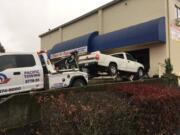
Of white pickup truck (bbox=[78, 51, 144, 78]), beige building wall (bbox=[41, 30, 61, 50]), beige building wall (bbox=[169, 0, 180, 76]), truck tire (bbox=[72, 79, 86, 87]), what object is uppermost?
beige building wall (bbox=[41, 30, 61, 50])

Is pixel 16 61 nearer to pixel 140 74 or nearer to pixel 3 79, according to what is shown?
pixel 3 79

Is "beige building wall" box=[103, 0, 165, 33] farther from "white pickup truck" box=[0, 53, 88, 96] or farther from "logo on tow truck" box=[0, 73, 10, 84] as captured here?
"logo on tow truck" box=[0, 73, 10, 84]

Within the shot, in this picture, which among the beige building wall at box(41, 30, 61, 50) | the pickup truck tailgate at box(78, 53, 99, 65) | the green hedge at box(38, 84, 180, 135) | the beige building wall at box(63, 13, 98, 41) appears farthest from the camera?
the beige building wall at box(41, 30, 61, 50)

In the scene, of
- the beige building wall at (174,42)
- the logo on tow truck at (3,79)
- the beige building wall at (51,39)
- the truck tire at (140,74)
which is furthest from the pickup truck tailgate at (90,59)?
the beige building wall at (51,39)

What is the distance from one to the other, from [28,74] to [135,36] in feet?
46.3

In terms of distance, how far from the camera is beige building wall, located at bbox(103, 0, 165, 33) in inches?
966

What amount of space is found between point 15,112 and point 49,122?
5.76 ft

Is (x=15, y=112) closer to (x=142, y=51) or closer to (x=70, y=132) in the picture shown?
(x=70, y=132)

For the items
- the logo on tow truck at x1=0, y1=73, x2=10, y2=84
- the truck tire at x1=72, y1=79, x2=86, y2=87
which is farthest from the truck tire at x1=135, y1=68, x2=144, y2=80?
the logo on tow truck at x1=0, y1=73, x2=10, y2=84

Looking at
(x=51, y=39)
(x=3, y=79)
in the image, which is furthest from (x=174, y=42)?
(x=51, y=39)

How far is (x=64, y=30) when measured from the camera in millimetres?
37938

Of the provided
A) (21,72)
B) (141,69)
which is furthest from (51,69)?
(141,69)

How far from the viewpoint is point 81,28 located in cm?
3391

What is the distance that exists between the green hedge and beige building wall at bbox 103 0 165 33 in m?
16.2
